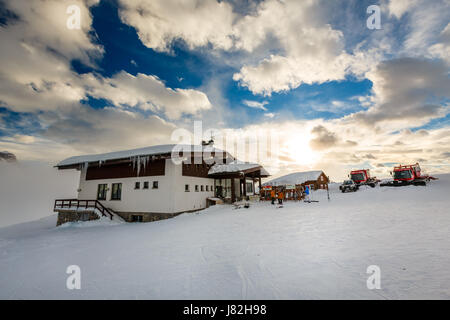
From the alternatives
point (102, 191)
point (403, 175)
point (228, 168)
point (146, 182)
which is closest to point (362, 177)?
point (403, 175)

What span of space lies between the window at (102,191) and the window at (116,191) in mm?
1093

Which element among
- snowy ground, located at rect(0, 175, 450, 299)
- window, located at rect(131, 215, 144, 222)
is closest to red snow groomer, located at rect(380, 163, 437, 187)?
snowy ground, located at rect(0, 175, 450, 299)

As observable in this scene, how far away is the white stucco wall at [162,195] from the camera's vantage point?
1655cm

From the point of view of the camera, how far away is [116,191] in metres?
18.9

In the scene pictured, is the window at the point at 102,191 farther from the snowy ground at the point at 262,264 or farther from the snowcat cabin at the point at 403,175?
the snowcat cabin at the point at 403,175

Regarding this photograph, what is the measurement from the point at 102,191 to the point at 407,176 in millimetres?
34093

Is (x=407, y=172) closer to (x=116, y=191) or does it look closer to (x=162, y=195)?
(x=162, y=195)

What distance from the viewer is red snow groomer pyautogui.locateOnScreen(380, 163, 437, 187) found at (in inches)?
850

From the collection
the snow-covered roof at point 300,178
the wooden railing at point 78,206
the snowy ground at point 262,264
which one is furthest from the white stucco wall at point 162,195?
the snow-covered roof at point 300,178

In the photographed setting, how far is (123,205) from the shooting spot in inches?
715

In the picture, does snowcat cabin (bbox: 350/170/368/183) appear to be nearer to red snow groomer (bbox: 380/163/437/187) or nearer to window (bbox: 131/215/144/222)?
red snow groomer (bbox: 380/163/437/187)

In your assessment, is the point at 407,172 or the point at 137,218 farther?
the point at 407,172
